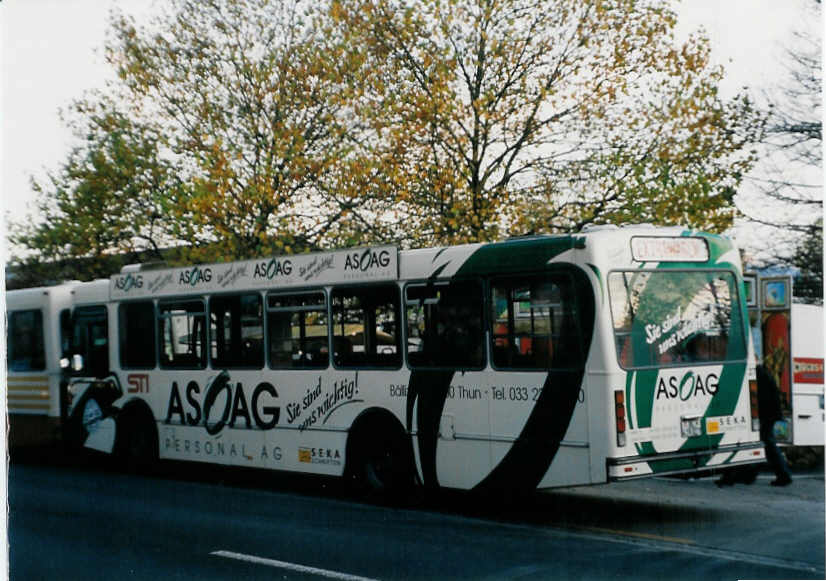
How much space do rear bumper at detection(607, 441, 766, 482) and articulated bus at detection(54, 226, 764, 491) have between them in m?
0.02

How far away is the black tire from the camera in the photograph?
11.0m

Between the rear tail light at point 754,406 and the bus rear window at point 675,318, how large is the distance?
0.90 ft

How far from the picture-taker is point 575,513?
34.3 ft

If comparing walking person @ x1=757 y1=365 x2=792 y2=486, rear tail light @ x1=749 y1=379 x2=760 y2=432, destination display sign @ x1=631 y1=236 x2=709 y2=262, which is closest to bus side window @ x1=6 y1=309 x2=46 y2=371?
destination display sign @ x1=631 y1=236 x2=709 y2=262

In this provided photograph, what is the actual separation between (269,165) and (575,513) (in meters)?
10.5

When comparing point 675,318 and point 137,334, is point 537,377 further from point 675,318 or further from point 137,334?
point 137,334

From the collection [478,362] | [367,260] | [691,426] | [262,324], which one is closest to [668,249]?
[691,426]

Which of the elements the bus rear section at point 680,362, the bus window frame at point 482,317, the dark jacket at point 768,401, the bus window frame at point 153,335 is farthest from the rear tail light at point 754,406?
the bus window frame at point 153,335

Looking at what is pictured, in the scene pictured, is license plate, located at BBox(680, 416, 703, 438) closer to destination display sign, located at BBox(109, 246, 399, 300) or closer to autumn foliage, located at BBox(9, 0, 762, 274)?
destination display sign, located at BBox(109, 246, 399, 300)

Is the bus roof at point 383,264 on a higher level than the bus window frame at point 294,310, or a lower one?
higher

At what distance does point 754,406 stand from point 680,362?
1039 millimetres

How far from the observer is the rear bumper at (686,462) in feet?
30.0

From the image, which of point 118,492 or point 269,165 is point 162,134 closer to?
point 269,165

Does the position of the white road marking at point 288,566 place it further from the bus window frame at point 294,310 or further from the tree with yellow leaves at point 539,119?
the tree with yellow leaves at point 539,119
